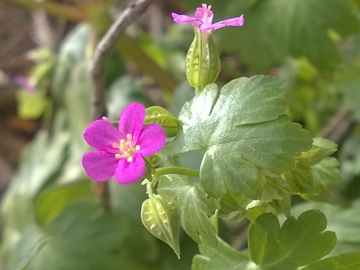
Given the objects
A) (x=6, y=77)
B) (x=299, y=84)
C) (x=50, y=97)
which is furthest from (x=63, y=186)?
(x=6, y=77)

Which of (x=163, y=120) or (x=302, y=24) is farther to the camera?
(x=302, y=24)

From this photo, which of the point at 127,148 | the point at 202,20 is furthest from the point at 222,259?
the point at 202,20

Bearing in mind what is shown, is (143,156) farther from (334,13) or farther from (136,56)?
(136,56)

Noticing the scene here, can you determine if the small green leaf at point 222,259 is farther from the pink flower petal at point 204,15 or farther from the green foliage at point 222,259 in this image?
the pink flower petal at point 204,15

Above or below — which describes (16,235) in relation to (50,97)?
below

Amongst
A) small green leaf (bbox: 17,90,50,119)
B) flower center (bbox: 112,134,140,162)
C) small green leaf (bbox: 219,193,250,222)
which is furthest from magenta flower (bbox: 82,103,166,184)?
small green leaf (bbox: 17,90,50,119)

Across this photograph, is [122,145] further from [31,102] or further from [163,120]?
[31,102]

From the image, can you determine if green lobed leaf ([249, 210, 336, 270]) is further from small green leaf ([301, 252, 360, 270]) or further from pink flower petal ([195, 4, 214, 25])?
pink flower petal ([195, 4, 214, 25])

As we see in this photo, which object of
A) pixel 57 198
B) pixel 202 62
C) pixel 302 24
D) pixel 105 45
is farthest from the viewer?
pixel 57 198
